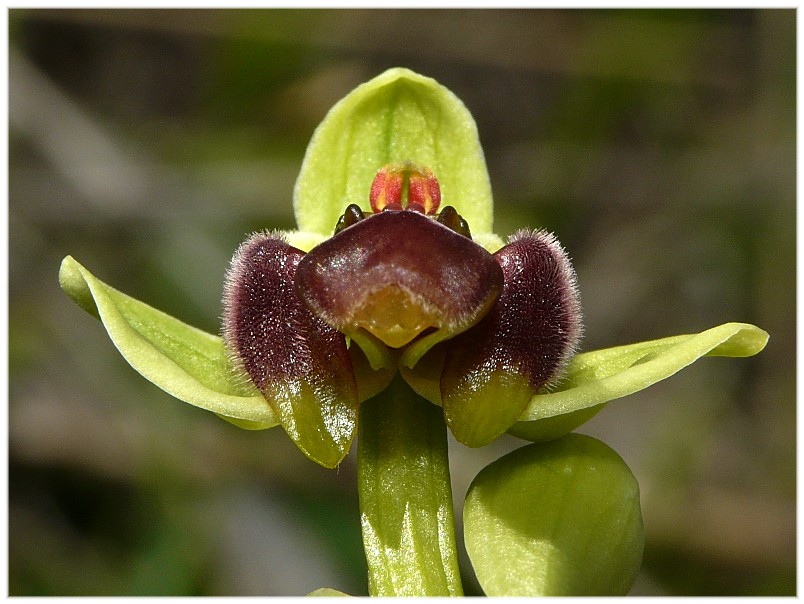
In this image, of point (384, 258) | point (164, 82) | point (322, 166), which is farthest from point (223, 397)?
point (164, 82)

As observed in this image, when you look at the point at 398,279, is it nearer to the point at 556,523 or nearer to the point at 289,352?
the point at 289,352

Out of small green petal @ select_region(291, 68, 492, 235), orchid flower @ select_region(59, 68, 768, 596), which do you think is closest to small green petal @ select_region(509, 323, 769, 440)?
orchid flower @ select_region(59, 68, 768, 596)

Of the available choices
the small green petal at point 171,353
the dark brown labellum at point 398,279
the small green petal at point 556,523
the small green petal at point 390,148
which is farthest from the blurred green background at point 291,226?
the dark brown labellum at point 398,279

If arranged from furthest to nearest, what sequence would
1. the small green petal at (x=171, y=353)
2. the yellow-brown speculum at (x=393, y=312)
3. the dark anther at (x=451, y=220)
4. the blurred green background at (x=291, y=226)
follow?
1. the blurred green background at (x=291, y=226)
2. the dark anther at (x=451, y=220)
3. the small green petal at (x=171, y=353)
4. the yellow-brown speculum at (x=393, y=312)

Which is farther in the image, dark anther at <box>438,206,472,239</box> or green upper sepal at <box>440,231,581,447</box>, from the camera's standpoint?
dark anther at <box>438,206,472,239</box>

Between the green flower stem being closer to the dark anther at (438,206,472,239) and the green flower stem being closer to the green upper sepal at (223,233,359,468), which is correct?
the green upper sepal at (223,233,359,468)

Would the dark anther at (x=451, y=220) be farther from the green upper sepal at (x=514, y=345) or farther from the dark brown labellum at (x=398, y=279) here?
the dark brown labellum at (x=398, y=279)

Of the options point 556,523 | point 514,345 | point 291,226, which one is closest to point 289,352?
point 514,345
